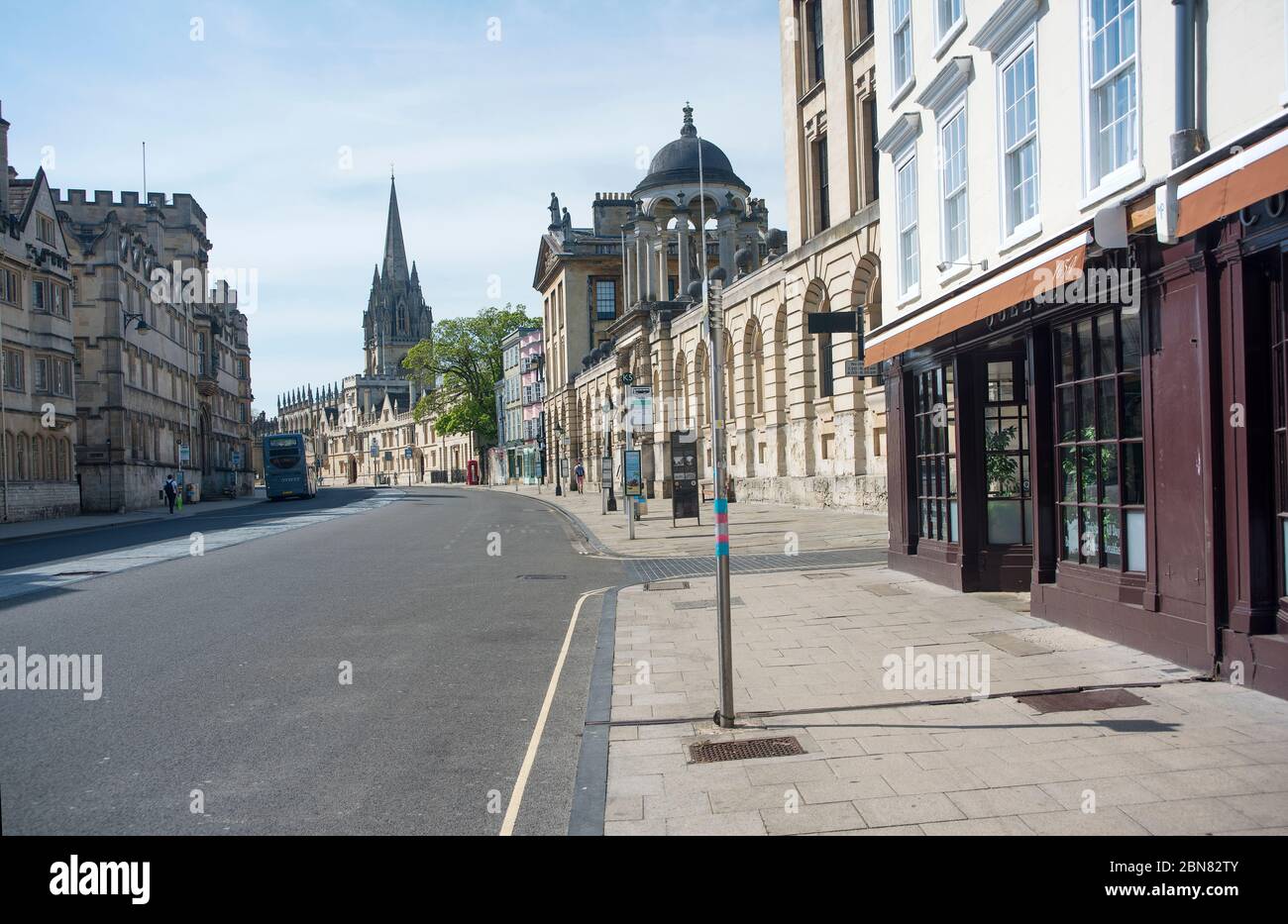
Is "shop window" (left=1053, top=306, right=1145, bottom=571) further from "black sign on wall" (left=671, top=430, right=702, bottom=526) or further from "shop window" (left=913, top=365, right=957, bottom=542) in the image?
"black sign on wall" (left=671, top=430, right=702, bottom=526)

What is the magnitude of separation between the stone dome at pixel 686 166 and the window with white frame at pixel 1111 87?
120ft

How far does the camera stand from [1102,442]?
840 centimetres

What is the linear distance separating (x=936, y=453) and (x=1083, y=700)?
6057 mm

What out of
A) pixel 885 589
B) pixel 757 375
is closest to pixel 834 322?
pixel 885 589

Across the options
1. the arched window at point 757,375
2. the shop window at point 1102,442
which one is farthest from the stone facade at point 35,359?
the shop window at point 1102,442

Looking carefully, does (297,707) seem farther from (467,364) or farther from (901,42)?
(467,364)

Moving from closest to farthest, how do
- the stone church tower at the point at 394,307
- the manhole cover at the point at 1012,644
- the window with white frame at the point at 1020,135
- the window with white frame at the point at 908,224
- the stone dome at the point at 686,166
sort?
1. the manhole cover at the point at 1012,644
2. the window with white frame at the point at 1020,135
3. the window with white frame at the point at 908,224
4. the stone dome at the point at 686,166
5. the stone church tower at the point at 394,307

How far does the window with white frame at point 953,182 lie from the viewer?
38.3 ft

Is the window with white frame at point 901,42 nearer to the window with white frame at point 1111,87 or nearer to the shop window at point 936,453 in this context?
the shop window at point 936,453

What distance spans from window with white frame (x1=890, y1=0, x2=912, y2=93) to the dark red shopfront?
4418mm

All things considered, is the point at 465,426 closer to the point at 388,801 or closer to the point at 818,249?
the point at 818,249

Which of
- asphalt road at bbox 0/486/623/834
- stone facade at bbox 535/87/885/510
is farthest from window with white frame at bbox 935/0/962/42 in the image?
asphalt road at bbox 0/486/623/834

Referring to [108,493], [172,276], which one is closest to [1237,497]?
[108,493]

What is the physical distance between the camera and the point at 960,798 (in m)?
4.70
